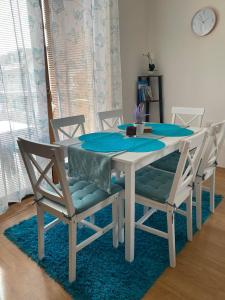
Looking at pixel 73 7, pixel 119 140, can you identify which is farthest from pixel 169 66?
pixel 119 140

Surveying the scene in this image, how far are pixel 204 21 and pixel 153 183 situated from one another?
240cm

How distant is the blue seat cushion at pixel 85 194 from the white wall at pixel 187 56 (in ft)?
7.18

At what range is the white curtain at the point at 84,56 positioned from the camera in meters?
2.62

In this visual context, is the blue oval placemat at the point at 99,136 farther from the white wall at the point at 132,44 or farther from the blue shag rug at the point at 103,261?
the white wall at the point at 132,44

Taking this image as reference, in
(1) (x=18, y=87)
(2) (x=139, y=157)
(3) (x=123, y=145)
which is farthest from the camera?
(1) (x=18, y=87)

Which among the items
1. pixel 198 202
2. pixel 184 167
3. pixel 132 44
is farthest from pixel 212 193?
pixel 132 44

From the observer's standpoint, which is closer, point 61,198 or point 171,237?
point 61,198

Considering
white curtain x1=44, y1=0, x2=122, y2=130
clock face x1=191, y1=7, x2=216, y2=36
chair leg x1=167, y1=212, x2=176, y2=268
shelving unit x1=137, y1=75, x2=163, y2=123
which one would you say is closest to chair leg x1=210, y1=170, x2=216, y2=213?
chair leg x1=167, y1=212, x2=176, y2=268

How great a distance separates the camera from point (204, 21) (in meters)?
3.08

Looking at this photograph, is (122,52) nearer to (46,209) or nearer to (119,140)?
(119,140)

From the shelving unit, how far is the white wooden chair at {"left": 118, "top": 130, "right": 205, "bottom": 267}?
2.05 metres

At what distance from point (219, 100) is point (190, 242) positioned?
2035 mm

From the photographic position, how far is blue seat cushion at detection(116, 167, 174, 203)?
5.47 ft

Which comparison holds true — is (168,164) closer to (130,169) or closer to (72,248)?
(130,169)
